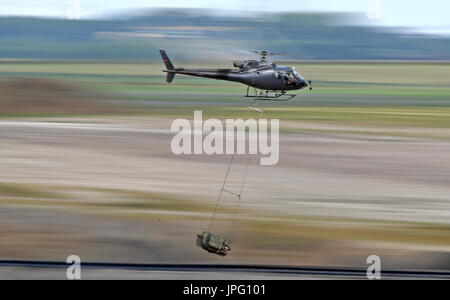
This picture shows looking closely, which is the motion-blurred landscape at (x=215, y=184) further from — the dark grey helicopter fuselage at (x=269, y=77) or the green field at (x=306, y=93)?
the dark grey helicopter fuselage at (x=269, y=77)

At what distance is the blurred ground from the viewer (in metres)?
37.3

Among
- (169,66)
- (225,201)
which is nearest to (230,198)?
(225,201)

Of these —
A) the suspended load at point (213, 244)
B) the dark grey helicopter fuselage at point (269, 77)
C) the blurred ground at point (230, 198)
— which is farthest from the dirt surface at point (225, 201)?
the dark grey helicopter fuselage at point (269, 77)

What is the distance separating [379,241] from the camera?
129 feet

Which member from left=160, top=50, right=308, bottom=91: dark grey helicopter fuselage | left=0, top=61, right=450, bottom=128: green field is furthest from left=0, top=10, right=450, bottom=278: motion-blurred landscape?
left=160, top=50, right=308, bottom=91: dark grey helicopter fuselage

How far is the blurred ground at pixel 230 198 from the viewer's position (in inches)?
1470

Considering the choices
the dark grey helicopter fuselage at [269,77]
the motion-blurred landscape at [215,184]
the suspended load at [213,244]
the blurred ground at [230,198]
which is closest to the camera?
the suspended load at [213,244]

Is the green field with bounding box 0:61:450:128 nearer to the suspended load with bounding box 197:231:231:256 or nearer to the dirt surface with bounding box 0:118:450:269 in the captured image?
the dirt surface with bounding box 0:118:450:269

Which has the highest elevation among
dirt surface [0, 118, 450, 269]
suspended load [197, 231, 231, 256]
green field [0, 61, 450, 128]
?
green field [0, 61, 450, 128]

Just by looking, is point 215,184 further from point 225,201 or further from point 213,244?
point 213,244
